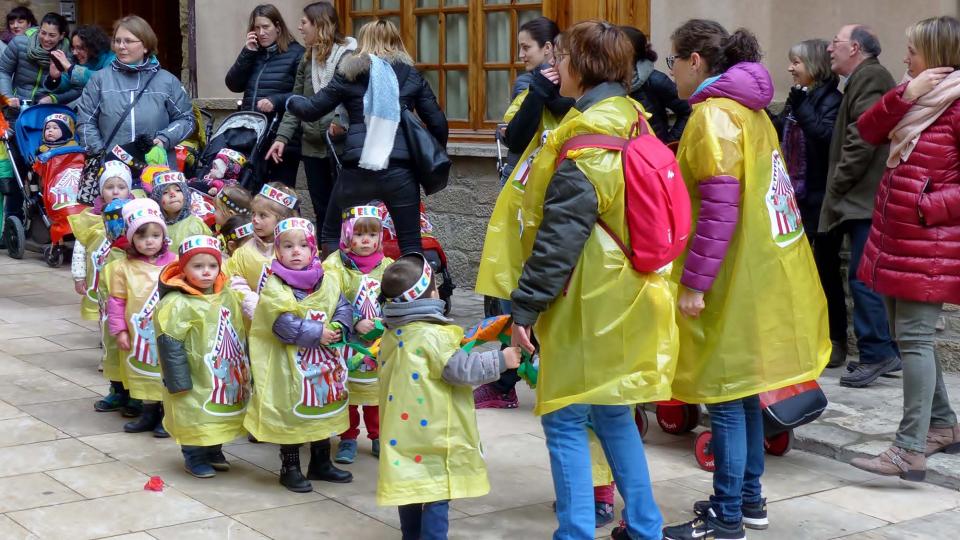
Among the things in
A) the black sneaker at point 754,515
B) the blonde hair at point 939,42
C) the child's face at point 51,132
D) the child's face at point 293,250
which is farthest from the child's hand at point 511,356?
the child's face at point 51,132

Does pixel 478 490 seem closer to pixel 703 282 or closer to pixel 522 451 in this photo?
pixel 703 282

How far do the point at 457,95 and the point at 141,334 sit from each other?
15.4 ft

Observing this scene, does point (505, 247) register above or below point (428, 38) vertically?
below

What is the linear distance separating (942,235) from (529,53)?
231 centimetres

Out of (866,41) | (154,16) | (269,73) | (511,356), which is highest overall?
(154,16)

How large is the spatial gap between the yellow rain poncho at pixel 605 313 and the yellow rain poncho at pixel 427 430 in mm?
346

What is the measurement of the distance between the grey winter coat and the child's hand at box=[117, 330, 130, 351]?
2675 mm

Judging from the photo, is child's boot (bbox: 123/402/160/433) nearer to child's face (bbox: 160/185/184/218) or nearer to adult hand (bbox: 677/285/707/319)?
child's face (bbox: 160/185/184/218)

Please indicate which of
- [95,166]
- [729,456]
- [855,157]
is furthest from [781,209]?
[95,166]

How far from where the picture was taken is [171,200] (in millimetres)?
7117

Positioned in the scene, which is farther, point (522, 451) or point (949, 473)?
point (522, 451)

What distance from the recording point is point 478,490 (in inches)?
184

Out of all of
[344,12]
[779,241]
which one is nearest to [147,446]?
[779,241]

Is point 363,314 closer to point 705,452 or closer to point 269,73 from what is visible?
point 705,452
